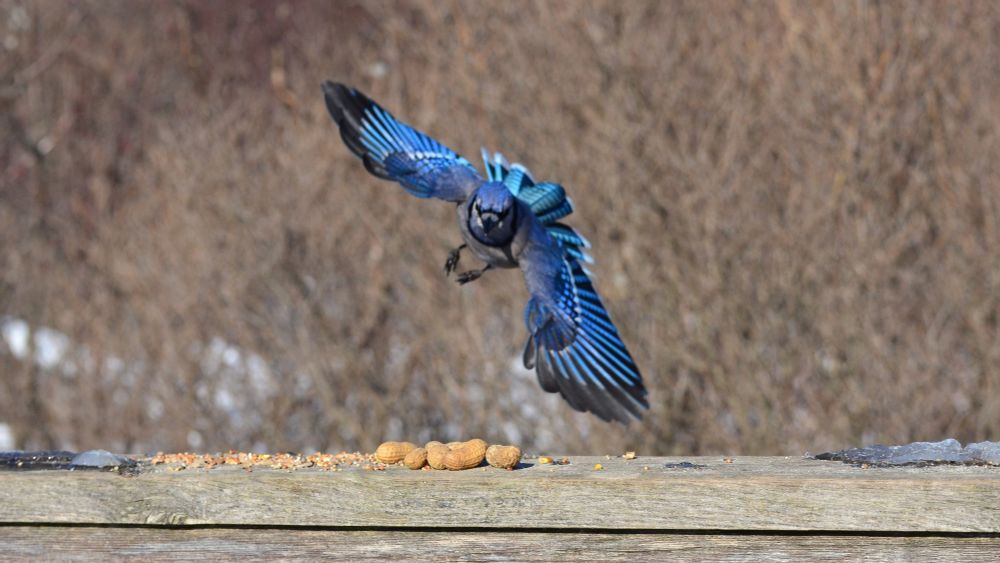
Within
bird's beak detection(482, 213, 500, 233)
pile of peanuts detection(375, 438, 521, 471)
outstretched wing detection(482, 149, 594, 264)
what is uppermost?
outstretched wing detection(482, 149, 594, 264)

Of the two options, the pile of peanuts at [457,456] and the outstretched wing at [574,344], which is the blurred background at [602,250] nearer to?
the outstretched wing at [574,344]

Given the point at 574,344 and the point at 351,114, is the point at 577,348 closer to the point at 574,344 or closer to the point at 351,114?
the point at 574,344

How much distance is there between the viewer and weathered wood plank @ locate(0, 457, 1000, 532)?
3.05 metres

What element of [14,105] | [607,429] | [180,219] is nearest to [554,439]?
[607,429]

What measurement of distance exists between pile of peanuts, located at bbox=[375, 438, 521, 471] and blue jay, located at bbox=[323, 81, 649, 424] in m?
0.21

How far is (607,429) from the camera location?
7.94 m

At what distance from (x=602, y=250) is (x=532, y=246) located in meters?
4.38

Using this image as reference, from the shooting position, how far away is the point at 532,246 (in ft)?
11.9

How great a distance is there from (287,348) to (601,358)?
5489mm

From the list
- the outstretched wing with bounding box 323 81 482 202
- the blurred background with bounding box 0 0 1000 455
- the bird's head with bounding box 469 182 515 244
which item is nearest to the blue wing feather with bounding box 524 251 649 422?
the bird's head with bounding box 469 182 515 244

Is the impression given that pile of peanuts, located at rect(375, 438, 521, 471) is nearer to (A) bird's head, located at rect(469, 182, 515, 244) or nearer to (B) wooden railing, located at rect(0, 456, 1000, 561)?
(B) wooden railing, located at rect(0, 456, 1000, 561)

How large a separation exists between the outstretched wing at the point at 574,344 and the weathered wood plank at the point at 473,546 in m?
0.35

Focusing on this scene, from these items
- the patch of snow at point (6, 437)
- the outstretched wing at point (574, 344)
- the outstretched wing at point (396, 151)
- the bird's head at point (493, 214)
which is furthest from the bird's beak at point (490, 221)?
the patch of snow at point (6, 437)

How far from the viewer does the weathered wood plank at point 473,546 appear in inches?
121
